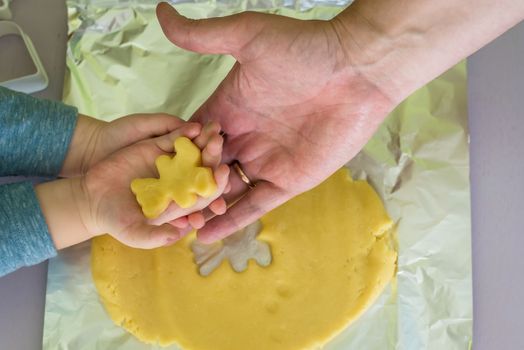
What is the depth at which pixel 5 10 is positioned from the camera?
0.97 meters

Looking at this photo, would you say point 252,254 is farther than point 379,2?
Yes

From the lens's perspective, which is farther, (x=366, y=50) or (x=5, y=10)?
(x=5, y=10)

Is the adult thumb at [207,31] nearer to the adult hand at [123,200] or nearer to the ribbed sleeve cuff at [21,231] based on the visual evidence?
the adult hand at [123,200]

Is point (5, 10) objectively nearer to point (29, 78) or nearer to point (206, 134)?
point (29, 78)

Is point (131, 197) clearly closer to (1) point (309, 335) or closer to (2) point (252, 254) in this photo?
(2) point (252, 254)

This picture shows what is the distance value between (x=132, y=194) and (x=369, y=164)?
356mm

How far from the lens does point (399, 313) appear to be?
81cm

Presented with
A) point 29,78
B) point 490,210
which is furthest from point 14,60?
point 490,210

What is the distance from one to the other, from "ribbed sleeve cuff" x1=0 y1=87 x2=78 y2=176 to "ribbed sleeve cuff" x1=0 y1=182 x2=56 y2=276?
0.06 m

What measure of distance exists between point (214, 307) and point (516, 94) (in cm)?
58

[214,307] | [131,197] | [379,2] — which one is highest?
[379,2]

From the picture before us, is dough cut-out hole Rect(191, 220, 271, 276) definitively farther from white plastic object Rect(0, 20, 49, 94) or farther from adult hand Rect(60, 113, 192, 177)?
white plastic object Rect(0, 20, 49, 94)

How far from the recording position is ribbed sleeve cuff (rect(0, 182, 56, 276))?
742 mm

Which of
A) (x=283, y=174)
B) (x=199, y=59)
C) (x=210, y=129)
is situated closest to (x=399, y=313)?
(x=283, y=174)
